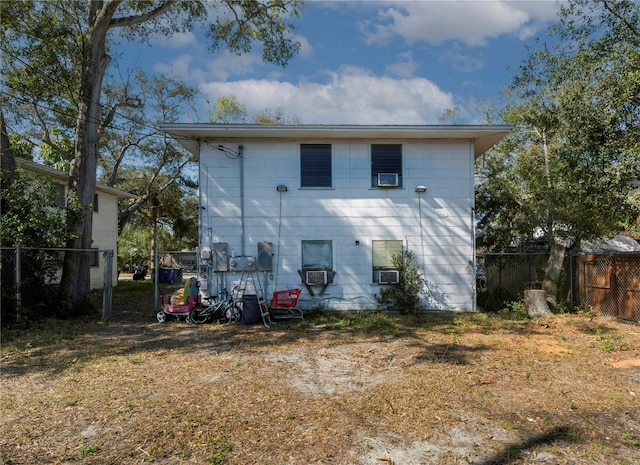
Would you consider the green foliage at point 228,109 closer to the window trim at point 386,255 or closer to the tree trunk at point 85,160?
the tree trunk at point 85,160

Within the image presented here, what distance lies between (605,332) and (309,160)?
7.43 m

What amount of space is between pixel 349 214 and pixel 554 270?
5.55 meters

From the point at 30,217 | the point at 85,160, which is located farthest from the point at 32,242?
the point at 85,160

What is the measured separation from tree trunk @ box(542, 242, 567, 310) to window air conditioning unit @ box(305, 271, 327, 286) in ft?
18.8

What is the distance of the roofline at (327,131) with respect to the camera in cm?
938

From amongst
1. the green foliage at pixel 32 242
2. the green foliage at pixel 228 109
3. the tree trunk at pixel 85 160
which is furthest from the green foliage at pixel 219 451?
the green foliage at pixel 228 109

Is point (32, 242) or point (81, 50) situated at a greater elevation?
point (81, 50)

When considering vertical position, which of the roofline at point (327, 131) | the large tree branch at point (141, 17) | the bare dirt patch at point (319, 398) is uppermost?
the large tree branch at point (141, 17)

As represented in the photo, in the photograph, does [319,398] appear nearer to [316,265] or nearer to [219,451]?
[219,451]

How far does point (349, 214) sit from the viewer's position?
1012cm

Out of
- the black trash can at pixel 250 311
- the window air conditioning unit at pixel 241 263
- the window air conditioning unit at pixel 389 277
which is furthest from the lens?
the window air conditioning unit at pixel 389 277

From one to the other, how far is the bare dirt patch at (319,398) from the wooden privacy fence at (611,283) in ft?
4.65

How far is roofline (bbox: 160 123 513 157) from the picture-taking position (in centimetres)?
938

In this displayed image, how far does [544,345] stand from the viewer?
273 inches
